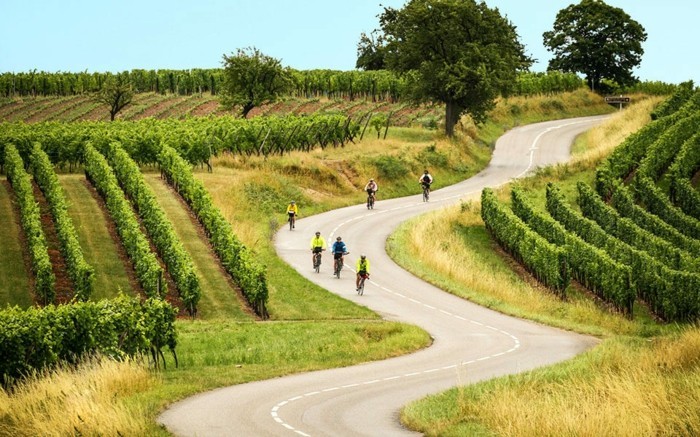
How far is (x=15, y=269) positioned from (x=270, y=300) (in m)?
11.1

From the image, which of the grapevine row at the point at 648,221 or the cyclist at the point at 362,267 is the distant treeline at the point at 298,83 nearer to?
the grapevine row at the point at 648,221

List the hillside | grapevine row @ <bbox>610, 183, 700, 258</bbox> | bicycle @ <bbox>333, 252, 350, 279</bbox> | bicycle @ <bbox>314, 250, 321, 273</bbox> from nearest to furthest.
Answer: bicycle @ <bbox>333, 252, 350, 279</bbox>, bicycle @ <bbox>314, 250, 321, 273</bbox>, grapevine row @ <bbox>610, 183, 700, 258</bbox>, the hillside

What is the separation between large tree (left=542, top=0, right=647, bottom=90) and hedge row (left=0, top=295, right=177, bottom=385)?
3702 inches

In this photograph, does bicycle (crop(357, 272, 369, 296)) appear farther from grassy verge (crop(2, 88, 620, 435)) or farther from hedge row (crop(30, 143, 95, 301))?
hedge row (crop(30, 143, 95, 301))

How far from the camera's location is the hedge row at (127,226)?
149ft

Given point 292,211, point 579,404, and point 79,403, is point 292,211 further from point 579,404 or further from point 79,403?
point 579,404

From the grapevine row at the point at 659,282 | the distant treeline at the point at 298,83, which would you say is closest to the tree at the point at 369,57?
the distant treeline at the point at 298,83

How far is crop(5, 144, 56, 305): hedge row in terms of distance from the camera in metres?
44.8

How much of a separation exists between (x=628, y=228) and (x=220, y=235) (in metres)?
22.0

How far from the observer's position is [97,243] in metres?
53.2

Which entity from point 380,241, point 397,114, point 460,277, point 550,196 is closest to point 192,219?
point 380,241

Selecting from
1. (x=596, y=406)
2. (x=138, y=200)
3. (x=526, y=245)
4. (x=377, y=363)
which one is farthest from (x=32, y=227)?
(x=596, y=406)

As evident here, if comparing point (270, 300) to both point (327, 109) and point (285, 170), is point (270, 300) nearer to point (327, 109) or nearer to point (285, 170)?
point (285, 170)

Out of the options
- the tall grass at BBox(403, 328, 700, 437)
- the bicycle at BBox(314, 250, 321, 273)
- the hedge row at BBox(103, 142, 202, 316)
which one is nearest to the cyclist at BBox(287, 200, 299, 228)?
the hedge row at BBox(103, 142, 202, 316)
